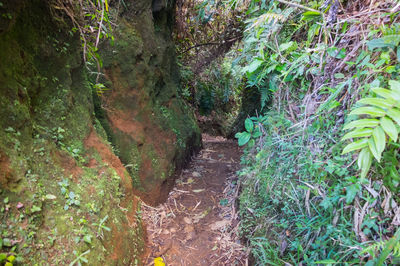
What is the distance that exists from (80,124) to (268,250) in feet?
6.43

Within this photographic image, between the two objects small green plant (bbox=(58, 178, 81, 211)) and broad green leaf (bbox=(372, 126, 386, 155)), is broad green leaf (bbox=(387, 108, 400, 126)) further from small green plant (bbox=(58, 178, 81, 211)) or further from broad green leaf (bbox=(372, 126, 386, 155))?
small green plant (bbox=(58, 178, 81, 211))

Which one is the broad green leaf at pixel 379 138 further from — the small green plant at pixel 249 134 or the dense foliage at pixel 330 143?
the small green plant at pixel 249 134

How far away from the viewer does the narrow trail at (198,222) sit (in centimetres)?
228

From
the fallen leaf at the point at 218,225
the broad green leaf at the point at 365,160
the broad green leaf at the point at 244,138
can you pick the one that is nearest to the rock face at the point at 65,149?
the fallen leaf at the point at 218,225

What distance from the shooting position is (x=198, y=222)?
2.76 metres

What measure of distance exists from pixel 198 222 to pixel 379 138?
2179 millimetres

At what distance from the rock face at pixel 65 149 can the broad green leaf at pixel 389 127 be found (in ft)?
5.88

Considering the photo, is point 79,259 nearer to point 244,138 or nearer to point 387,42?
point 244,138

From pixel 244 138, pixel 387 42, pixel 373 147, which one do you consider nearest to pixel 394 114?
pixel 373 147

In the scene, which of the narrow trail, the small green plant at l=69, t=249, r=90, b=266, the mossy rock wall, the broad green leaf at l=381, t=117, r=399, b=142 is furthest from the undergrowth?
the small green plant at l=69, t=249, r=90, b=266

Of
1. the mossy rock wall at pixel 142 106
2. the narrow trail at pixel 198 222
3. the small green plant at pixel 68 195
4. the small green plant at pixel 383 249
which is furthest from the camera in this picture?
the mossy rock wall at pixel 142 106

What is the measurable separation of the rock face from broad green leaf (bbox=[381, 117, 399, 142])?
1.79 m

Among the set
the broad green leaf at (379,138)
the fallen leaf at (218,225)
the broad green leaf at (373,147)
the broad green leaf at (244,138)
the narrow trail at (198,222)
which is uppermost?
the broad green leaf at (379,138)

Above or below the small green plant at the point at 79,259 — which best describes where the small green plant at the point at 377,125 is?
above
